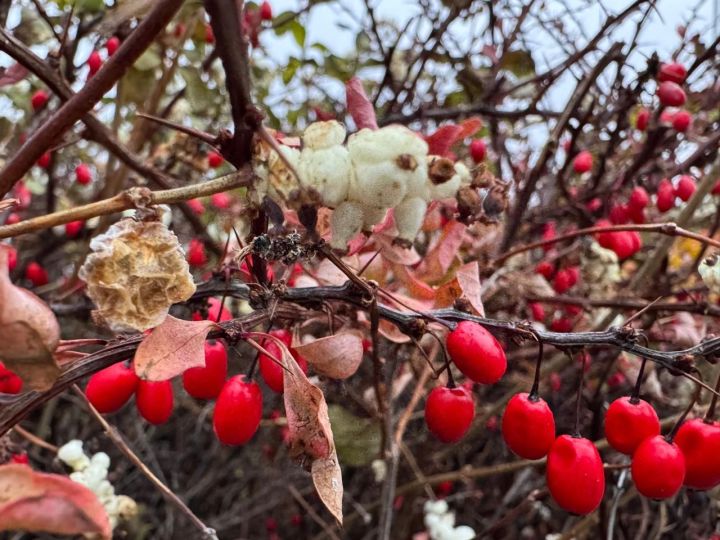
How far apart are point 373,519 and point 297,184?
156 cm

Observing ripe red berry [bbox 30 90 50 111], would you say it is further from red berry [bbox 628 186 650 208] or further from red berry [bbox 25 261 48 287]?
red berry [bbox 628 186 650 208]

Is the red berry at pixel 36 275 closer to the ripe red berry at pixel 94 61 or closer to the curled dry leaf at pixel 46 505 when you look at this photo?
the ripe red berry at pixel 94 61

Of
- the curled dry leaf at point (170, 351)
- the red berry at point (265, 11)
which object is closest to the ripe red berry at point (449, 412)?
the curled dry leaf at point (170, 351)

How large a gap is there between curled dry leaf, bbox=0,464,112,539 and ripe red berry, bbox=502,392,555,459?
0.40 meters

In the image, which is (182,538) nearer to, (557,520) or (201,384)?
(557,520)

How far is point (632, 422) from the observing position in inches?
27.3

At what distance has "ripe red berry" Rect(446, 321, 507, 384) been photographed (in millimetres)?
651

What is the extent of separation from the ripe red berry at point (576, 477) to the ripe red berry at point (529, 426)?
0.02 m

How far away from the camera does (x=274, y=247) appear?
556 mm

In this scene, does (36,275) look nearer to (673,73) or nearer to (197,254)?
(197,254)

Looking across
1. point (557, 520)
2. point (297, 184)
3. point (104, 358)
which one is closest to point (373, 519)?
point (557, 520)

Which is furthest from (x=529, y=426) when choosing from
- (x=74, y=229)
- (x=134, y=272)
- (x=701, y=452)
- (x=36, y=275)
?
(x=36, y=275)

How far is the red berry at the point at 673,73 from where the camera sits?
4.43 feet

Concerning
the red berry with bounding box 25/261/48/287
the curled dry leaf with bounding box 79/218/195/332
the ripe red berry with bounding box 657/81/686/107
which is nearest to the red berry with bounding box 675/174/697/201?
the ripe red berry with bounding box 657/81/686/107
